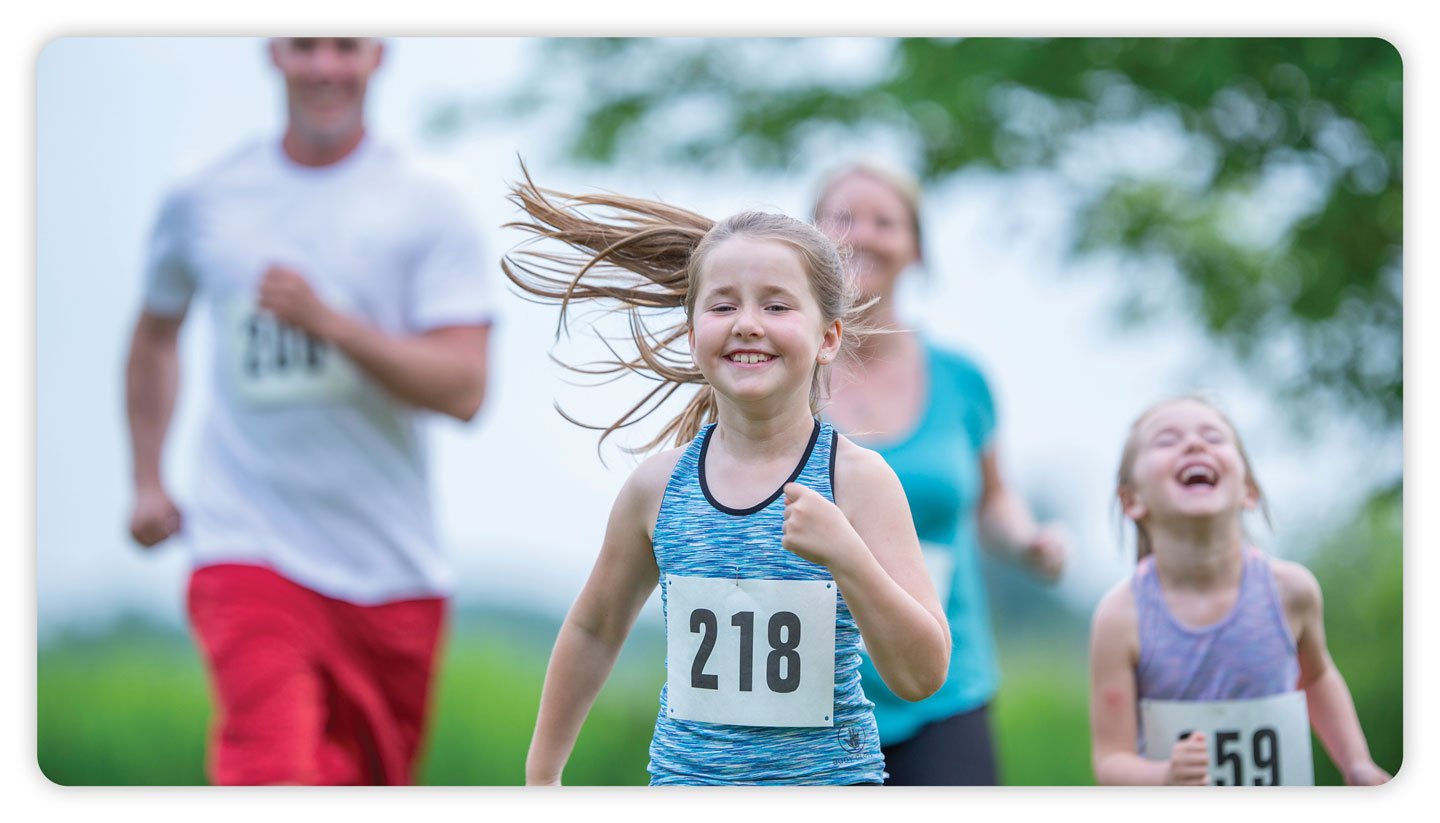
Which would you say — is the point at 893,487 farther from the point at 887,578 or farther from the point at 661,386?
the point at 661,386

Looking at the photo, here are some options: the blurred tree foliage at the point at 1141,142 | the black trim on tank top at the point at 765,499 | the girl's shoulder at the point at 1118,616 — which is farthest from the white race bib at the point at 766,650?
the blurred tree foliage at the point at 1141,142

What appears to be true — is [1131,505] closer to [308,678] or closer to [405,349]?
[405,349]

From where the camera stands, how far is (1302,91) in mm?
5285

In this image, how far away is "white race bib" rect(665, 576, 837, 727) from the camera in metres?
2.34

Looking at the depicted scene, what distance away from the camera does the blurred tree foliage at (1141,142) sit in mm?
5461

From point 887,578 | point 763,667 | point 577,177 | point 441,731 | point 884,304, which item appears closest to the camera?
point 887,578

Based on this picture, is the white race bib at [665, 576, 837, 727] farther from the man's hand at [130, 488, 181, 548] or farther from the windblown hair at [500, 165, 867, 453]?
the man's hand at [130, 488, 181, 548]

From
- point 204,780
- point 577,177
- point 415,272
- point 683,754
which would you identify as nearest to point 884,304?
point 415,272

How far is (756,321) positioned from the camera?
7.53ft

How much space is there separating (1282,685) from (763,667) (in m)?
1.46

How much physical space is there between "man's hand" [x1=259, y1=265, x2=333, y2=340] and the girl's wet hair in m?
1.94

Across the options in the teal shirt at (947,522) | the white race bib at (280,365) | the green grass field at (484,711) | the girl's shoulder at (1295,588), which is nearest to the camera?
the teal shirt at (947,522)

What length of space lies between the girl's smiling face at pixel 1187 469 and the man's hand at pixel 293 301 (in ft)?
6.49

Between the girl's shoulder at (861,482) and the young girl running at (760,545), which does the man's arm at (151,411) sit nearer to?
the young girl running at (760,545)
